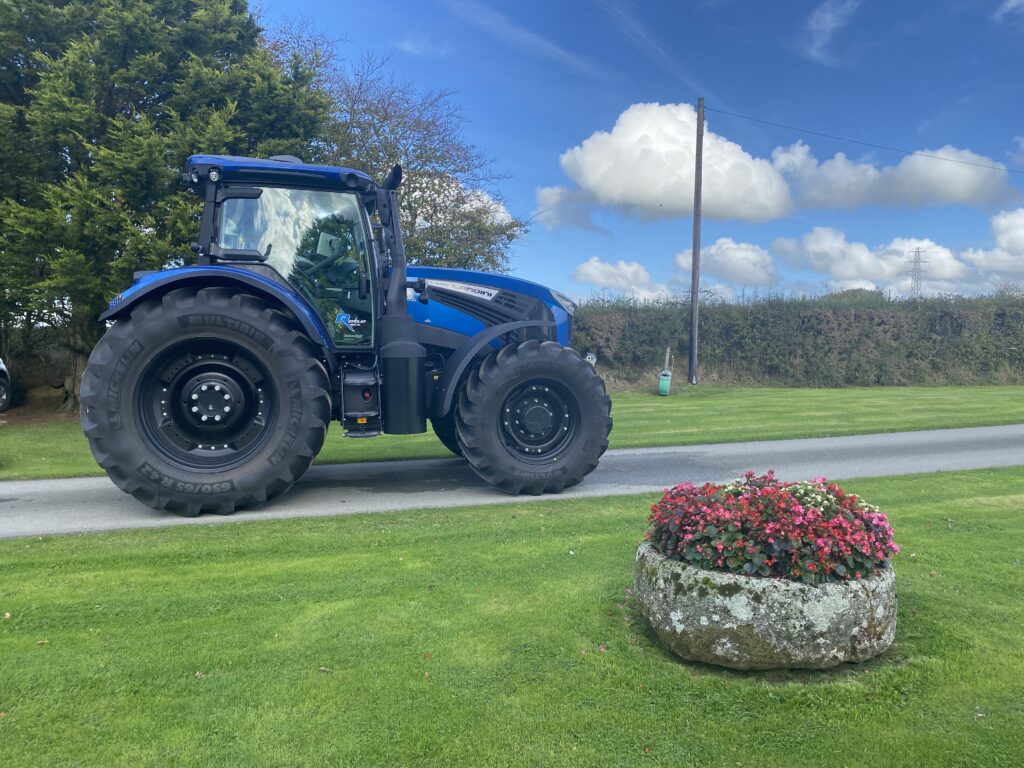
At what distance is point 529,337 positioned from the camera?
730 centimetres

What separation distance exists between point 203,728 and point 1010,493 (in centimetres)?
740

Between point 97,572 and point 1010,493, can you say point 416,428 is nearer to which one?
point 97,572

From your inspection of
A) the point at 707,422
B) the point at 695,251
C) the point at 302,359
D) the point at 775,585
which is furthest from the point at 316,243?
the point at 695,251

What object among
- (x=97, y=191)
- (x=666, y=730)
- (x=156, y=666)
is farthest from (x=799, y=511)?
(x=97, y=191)

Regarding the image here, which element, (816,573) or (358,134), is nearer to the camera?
(816,573)

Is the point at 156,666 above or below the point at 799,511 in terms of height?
below

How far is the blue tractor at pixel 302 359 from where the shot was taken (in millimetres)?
5840

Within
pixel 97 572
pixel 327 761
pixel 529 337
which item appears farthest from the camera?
pixel 529 337

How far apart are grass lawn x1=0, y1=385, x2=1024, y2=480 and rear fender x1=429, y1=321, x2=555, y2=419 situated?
2.38 meters

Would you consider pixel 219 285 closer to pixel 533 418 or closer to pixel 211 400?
pixel 211 400

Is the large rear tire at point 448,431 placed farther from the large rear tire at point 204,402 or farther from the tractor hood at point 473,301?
the large rear tire at point 204,402

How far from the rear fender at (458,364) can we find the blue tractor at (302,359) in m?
0.03

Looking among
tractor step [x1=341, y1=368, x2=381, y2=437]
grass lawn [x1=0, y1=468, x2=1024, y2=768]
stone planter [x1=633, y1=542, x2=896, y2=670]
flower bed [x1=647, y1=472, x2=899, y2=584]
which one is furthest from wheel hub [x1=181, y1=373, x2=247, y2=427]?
stone planter [x1=633, y1=542, x2=896, y2=670]

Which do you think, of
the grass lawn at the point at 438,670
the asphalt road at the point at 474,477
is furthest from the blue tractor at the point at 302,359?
the grass lawn at the point at 438,670
